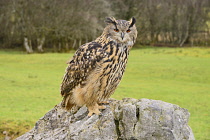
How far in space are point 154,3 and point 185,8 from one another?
4487 mm

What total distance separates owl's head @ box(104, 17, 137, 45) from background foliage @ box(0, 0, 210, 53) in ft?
91.9

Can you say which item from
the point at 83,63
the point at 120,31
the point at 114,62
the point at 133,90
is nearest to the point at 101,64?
the point at 114,62

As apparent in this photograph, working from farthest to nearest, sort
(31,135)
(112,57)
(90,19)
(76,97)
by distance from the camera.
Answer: (90,19) → (31,135) → (76,97) → (112,57)

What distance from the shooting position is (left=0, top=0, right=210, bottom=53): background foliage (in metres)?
32.3

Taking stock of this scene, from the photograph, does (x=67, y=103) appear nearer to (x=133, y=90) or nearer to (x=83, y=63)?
Answer: (x=83, y=63)

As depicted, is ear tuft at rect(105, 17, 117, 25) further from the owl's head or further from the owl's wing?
the owl's wing

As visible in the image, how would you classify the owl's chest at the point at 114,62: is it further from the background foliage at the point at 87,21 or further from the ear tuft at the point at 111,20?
the background foliage at the point at 87,21

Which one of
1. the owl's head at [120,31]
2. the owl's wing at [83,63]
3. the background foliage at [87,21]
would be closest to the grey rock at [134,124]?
the owl's wing at [83,63]

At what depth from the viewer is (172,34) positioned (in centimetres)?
4688

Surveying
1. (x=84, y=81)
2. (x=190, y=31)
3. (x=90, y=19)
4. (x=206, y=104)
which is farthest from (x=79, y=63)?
(x=190, y=31)

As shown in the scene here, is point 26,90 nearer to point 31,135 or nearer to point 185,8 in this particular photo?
point 31,135

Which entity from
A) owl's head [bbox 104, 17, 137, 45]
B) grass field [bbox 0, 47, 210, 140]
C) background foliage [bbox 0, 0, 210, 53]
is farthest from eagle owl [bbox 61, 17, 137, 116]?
background foliage [bbox 0, 0, 210, 53]

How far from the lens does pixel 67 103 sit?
15.1 feet

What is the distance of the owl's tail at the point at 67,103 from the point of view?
177 inches
